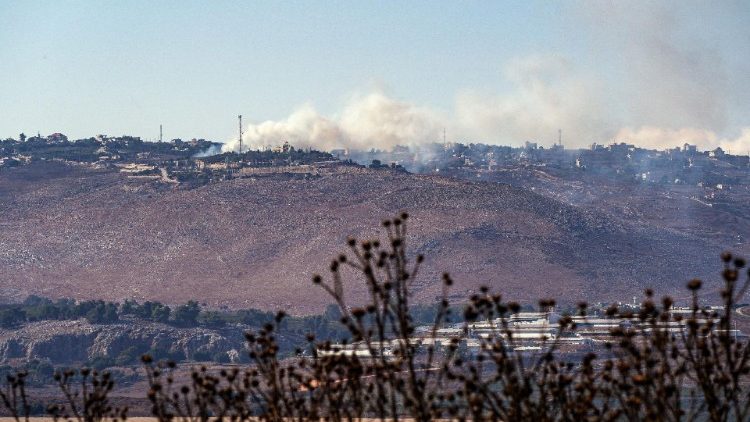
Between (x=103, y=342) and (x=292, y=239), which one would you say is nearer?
(x=103, y=342)

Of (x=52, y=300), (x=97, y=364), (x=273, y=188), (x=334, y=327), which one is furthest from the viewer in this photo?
(x=273, y=188)

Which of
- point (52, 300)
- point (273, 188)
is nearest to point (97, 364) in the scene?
point (52, 300)

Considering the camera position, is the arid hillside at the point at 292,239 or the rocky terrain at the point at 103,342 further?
the arid hillside at the point at 292,239

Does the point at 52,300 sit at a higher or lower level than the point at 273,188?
lower

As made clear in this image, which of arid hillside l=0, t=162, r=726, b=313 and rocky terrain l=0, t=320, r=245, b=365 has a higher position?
arid hillside l=0, t=162, r=726, b=313

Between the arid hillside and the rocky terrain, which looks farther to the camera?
the arid hillside

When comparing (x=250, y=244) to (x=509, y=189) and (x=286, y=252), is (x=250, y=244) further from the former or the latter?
(x=509, y=189)

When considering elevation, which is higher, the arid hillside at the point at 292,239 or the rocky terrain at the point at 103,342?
the arid hillside at the point at 292,239

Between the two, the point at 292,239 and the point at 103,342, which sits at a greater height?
the point at 292,239
